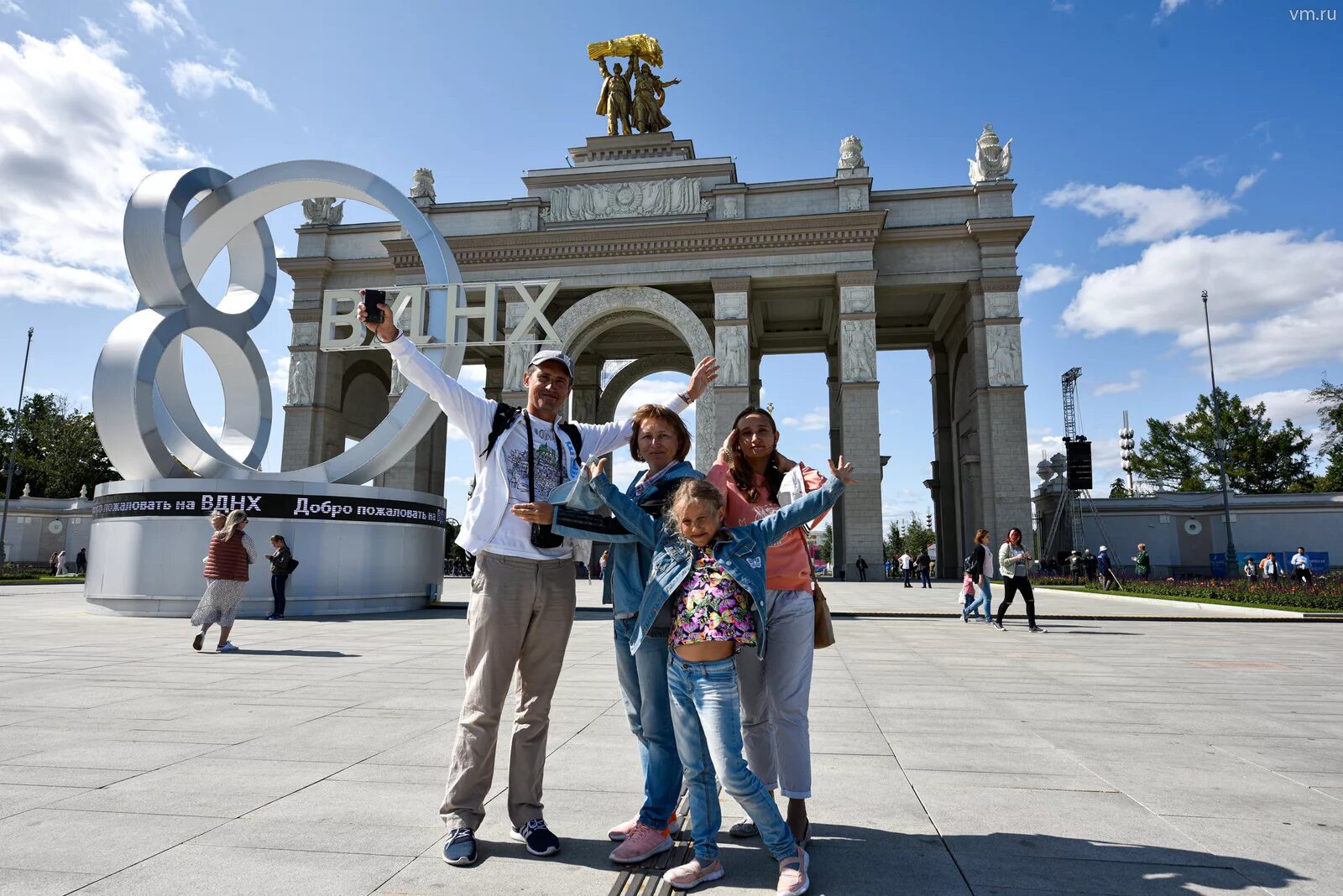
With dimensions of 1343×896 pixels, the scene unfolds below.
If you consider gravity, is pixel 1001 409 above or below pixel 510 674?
above

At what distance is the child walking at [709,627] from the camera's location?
9.52 ft

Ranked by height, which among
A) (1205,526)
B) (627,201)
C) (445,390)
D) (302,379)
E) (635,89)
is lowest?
(445,390)

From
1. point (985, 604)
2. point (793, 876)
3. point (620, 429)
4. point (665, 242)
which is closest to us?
point (793, 876)

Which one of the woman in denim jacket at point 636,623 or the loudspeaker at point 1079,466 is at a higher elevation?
the loudspeaker at point 1079,466

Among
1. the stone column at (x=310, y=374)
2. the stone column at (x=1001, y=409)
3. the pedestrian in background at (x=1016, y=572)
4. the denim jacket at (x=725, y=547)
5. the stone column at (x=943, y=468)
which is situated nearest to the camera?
the denim jacket at (x=725, y=547)

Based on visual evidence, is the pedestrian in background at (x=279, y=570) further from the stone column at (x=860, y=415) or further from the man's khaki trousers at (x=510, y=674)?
the stone column at (x=860, y=415)

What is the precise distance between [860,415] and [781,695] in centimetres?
2790

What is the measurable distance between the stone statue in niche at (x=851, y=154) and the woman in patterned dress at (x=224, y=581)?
28778 millimetres

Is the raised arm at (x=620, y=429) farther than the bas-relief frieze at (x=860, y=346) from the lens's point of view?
No

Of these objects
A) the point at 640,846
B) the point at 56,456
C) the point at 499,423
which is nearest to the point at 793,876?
the point at 640,846

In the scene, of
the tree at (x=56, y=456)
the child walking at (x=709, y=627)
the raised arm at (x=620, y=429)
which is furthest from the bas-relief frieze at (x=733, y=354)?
the tree at (x=56, y=456)

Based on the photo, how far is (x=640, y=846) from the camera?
3088mm

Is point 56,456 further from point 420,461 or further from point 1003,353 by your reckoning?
point 1003,353

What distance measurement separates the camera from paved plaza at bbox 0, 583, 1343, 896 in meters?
2.95
